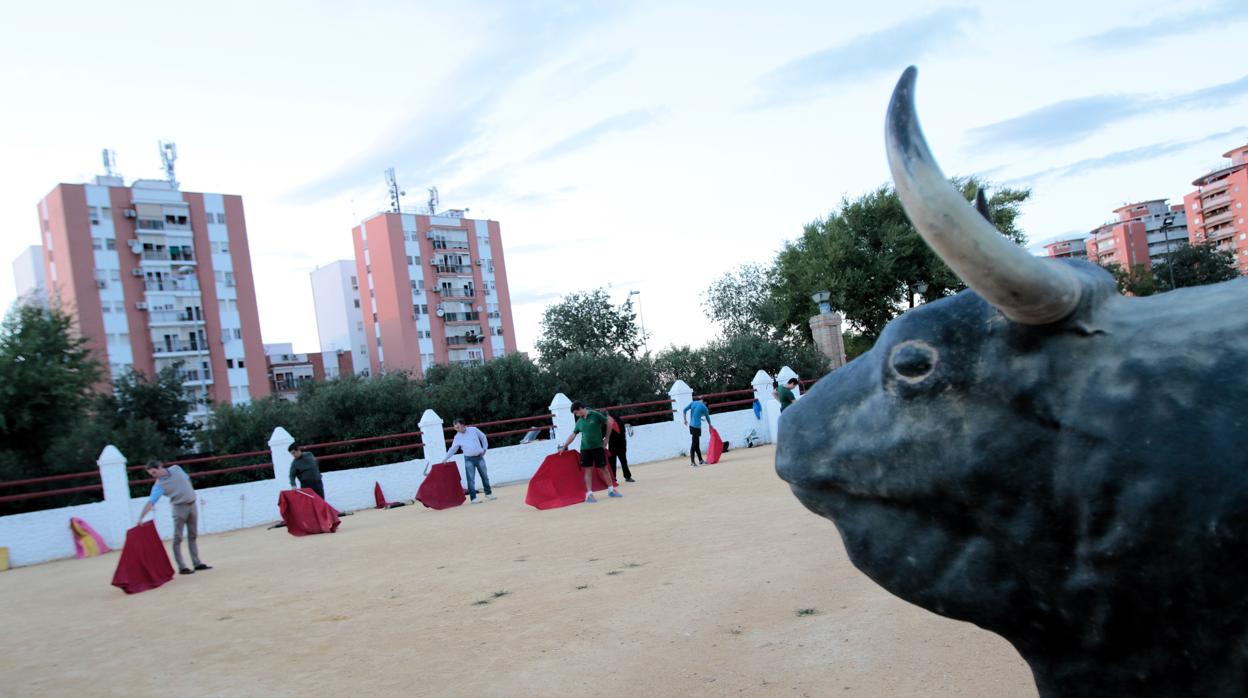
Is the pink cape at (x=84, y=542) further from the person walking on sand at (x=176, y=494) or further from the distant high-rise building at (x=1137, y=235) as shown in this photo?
the distant high-rise building at (x=1137, y=235)

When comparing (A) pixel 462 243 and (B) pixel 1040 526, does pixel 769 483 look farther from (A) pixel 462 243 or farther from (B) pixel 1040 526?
(A) pixel 462 243

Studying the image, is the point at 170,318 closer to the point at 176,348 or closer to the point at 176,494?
the point at 176,348

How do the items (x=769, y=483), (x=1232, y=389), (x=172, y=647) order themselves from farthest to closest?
1. (x=769, y=483)
2. (x=172, y=647)
3. (x=1232, y=389)

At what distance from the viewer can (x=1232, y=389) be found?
1478 millimetres

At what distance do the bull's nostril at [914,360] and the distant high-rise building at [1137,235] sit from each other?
117m

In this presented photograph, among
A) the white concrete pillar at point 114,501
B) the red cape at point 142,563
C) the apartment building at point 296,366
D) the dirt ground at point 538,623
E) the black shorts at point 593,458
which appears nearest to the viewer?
the dirt ground at point 538,623

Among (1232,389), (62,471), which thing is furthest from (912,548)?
(62,471)

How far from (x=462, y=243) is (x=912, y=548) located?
7570 cm

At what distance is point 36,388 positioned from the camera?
25.5m

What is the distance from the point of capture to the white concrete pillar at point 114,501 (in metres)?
16.9

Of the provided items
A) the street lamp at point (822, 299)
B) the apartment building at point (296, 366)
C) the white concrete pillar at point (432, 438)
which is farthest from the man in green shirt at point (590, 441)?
the apartment building at point (296, 366)

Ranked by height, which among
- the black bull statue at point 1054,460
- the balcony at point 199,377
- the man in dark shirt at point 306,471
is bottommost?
the man in dark shirt at point 306,471

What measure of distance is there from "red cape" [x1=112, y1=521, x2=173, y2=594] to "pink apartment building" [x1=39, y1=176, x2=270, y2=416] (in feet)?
162

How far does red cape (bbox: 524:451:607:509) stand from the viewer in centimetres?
1405
